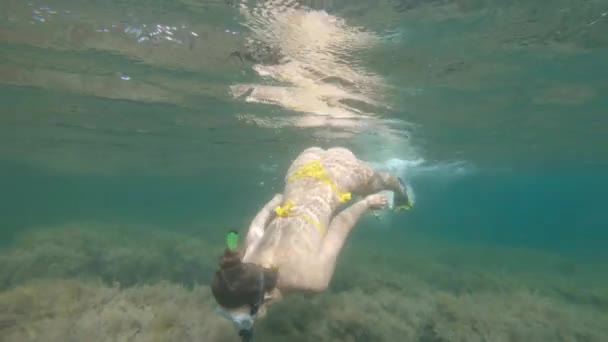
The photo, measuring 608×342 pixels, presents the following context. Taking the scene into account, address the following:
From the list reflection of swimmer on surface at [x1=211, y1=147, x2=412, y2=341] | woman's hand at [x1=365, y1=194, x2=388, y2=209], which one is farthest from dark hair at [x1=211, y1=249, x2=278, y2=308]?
woman's hand at [x1=365, y1=194, x2=388, y2=209]

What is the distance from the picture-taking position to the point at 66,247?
18.0 m

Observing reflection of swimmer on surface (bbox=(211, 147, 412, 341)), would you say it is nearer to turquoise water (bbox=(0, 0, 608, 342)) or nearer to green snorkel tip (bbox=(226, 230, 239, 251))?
green snorkel tip (bbox=(226, 230, 239, 251))

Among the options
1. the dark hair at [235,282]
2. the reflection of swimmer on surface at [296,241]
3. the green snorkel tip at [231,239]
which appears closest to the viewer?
the green snorkel tip at [231,239]

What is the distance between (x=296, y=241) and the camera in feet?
14.8

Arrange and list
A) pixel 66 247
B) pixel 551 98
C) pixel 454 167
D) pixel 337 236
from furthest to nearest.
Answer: pixel 454 167
pixel 66 247
pixel 551 98
pixel 337 236

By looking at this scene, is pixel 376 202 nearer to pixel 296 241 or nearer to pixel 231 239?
pixel 296 241

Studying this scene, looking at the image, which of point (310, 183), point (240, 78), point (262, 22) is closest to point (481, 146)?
point (240, 78)

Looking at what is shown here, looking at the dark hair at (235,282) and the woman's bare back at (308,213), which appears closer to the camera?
the dark hair at (235,282)

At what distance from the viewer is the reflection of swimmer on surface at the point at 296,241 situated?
3.62 meters

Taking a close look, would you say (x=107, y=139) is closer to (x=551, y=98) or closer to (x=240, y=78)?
(x=240, y=78)

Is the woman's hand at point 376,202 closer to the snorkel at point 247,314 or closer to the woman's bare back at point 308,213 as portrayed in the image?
the woman's bare back at point 308,213

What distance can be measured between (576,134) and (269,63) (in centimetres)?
2079

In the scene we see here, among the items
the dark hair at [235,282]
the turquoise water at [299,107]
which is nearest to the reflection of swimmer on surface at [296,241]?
the dark hair at [235,282]

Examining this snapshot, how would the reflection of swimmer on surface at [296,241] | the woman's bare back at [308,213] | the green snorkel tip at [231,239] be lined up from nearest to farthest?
the green snorkel tip at [231,239] → the reflection of swimmer on surface at [296,241] → the woman's bare back at [308,213]
